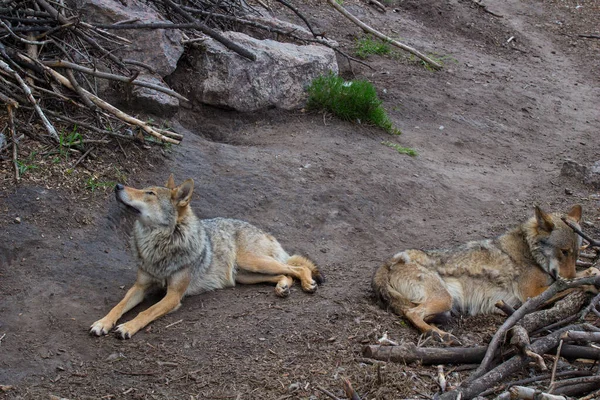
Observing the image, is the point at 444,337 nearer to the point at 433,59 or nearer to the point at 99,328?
the point at 99,328

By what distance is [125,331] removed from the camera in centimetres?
593

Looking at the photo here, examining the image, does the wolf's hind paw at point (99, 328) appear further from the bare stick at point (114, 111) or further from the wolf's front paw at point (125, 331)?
the bare stick at point (114, 111)

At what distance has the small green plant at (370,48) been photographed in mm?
14328

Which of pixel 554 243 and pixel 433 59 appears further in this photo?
pixel 433 59

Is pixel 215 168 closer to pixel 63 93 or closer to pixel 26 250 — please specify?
pixel 63 93

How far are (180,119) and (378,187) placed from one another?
328cm

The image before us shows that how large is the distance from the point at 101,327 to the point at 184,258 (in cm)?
119

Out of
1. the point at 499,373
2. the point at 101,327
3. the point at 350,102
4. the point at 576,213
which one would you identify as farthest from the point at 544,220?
the point at 350,102

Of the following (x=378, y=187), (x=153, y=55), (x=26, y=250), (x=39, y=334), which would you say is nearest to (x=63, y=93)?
(x=153, y=55)

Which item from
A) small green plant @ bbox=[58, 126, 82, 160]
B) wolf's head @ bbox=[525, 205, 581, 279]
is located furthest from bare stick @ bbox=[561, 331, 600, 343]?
small green plant @ bbox=[58, 126, 82, 160]

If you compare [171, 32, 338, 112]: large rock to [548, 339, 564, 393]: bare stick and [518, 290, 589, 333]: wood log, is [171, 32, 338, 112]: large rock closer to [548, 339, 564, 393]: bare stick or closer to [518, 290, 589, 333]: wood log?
[518, 290, 589, 333]: wood log

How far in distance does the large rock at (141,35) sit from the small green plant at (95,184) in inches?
100

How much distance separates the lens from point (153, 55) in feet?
32.8

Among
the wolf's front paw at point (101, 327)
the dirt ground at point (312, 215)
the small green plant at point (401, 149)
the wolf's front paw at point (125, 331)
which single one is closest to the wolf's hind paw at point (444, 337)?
the dirt ground at point (312, 215)
